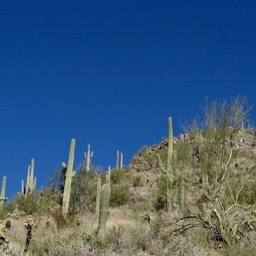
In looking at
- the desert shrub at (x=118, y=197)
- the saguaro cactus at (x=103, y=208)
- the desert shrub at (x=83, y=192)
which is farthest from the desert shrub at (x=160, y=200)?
the saguaro cactus at (x=103, y=208)

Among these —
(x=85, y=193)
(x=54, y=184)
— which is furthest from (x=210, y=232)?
(x=54, y=184)

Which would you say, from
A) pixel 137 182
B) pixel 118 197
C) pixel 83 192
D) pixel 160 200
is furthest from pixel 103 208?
pixel 137 182

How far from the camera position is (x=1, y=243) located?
9.54 meters

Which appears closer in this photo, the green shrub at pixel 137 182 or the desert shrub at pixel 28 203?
the desert shrub at pixel 28 203

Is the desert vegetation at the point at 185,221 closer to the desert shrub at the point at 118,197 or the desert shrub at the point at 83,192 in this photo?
the desert shrub at the point at 83,192

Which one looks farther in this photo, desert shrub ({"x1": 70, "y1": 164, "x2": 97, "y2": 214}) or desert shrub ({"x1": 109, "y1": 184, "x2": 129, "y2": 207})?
desert shrub ({"x1": 109, "y1": 184, "x2": 129, "y2": 207})

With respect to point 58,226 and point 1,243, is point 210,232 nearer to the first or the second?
point 1,243

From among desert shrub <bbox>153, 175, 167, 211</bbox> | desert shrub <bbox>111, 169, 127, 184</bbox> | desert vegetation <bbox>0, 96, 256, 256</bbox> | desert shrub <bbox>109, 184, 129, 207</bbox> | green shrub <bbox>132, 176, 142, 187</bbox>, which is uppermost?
desert shrub <bbox>111, 169, 127, 184</bbox>

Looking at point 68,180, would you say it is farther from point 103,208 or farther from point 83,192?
point 103,208

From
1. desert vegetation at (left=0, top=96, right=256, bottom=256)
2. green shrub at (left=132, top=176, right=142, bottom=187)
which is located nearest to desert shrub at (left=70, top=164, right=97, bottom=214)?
desert vegetation at (left=0, top=96, right=256, bottom=256)

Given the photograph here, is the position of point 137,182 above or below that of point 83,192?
above

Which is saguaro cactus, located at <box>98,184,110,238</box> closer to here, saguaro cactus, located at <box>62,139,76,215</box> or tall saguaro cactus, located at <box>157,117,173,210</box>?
tall saguaro cactus, located at <box>157,117,173,210</box>

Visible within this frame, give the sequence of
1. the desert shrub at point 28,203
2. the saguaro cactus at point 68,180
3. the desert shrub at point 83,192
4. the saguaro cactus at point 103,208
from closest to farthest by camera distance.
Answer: the saguaro cactus at point 103,208 < the saguaro cactus at point 68,180 < the desert shrub at point 83,192 < the desert shrub at point 28,203

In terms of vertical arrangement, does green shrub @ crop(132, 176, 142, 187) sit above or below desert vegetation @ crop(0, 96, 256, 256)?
above
